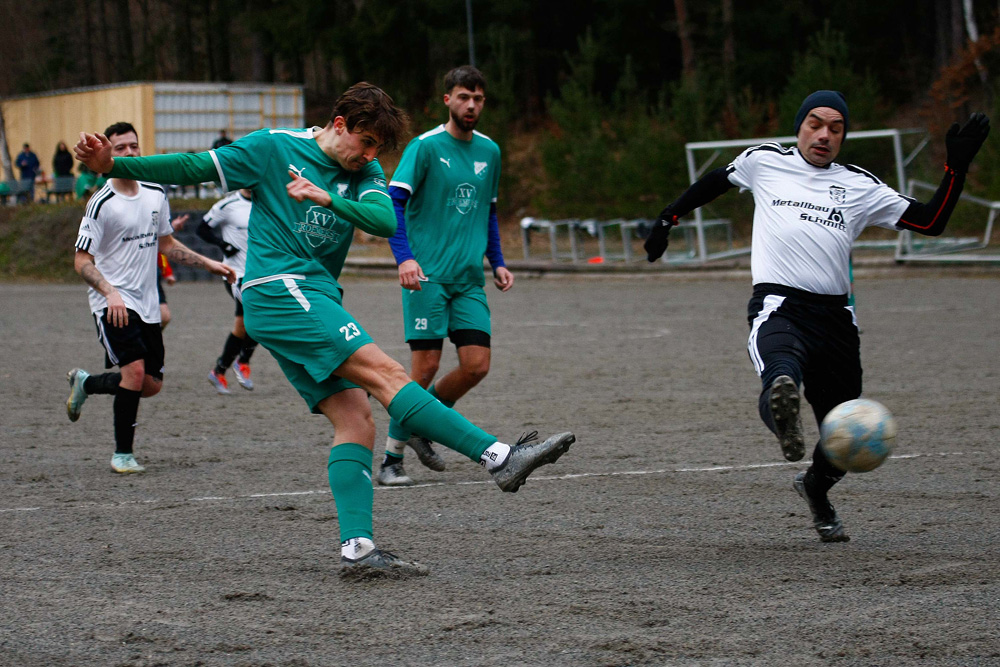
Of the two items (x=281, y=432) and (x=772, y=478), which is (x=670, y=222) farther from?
(x=281, y=432)

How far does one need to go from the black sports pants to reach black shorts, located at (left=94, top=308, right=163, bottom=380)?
3879 millimetres

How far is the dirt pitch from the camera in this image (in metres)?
3.92

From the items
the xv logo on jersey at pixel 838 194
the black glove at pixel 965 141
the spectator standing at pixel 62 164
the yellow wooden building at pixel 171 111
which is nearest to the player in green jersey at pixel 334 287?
the xv logo on jersey at pixel 838 194

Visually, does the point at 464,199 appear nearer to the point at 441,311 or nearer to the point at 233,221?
the point at 441,311

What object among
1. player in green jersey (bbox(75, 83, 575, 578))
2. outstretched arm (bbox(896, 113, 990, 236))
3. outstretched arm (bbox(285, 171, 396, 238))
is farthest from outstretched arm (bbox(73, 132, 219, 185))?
outstretched arm (bbox(896, 113, 990, 236))

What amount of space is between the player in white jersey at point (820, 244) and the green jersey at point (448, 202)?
2.03 m

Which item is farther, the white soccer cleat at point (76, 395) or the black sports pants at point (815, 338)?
the white soccer cleat at point (76, 395)

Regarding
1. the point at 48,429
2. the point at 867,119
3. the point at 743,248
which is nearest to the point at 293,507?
the point at 48,429

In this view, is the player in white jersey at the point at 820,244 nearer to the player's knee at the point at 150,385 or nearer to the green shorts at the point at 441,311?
the green shorts at the point at 441,311

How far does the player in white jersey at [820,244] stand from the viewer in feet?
17.1

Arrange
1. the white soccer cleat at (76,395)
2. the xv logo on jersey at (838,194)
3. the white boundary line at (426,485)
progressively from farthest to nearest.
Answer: the white soccer cleat at (76,395) → the white boundary line at (426,485) → the xv logo on jersey at (838,194)

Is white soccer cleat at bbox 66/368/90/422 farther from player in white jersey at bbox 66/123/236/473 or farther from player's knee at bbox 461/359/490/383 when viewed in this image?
player's knee at bbox 461/359/490/383

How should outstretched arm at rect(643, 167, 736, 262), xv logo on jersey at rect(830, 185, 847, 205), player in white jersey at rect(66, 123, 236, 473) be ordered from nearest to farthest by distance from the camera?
xv logo on jersey at rect(830, 185, 847, 205) < outstretched arm at rect(643, 167, 736, 262) < player in white jersey at rect(66, 123, 236, 473)

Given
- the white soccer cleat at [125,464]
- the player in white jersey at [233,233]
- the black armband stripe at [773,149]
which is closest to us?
the black armband stripe at [773,149]
